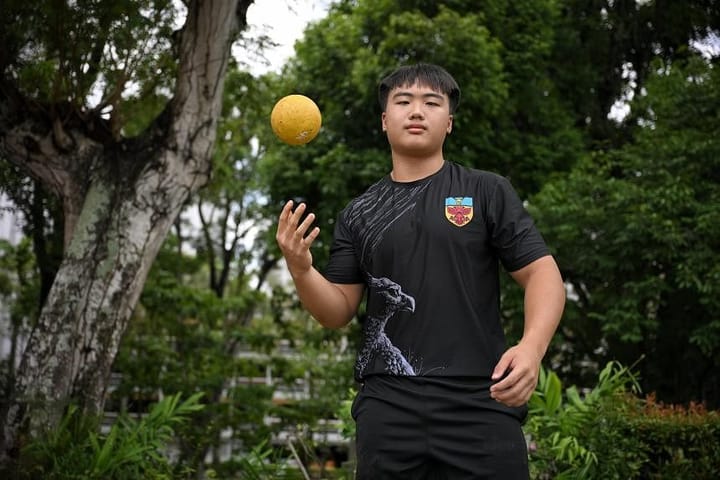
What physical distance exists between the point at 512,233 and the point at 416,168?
1.28ft

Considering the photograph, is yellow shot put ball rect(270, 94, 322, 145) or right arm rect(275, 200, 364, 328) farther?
yellow shot put ball rect(270, 94, 322, 145)

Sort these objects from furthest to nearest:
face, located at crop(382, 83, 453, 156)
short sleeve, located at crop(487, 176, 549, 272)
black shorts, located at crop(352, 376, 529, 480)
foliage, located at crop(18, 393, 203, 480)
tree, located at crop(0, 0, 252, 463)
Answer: tree, located at crop(0, 0, 252, 463)
foliage, located at crop(18, 393, 203, 480)
face, located at crop(382, 83, 453, 156)
short sleeve, located at crop(487, 176, 549, 272)
black shorts, located at crop(352, 376, 529, 480)

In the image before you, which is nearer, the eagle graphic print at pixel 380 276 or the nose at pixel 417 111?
the eagle graphic print at pixel 380 276

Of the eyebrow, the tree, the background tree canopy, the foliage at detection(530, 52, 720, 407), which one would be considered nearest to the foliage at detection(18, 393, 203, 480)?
the tree

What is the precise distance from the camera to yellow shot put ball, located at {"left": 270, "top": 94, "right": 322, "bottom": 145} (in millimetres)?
2627

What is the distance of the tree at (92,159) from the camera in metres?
6.11

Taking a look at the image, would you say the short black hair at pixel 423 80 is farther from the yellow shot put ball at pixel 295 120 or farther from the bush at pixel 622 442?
the bush at pixel 622 442

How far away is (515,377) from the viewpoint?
201cm

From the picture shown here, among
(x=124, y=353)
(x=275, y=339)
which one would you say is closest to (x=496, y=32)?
(x=275, y=339)

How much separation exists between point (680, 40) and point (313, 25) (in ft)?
20.7

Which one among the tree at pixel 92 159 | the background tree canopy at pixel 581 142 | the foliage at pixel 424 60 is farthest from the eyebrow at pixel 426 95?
the foliage at pixel 424 60

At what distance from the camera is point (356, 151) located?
12602mm

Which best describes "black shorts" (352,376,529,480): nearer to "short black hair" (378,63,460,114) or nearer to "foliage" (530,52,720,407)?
"short black hair" (378,63,460,114)

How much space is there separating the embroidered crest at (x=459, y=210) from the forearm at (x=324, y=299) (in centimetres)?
39
